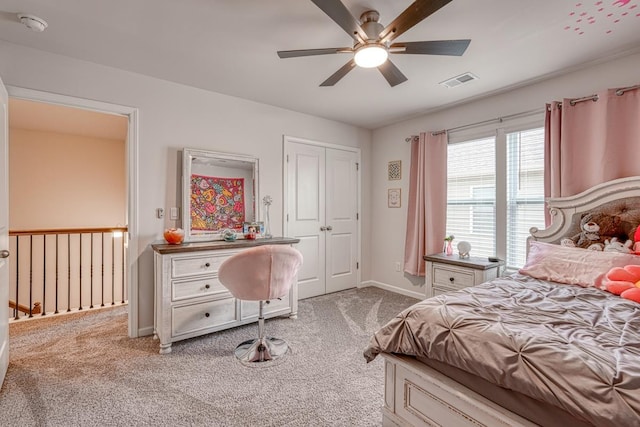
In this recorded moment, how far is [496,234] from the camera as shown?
10.9 ft

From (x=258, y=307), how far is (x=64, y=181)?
4398 millimetres

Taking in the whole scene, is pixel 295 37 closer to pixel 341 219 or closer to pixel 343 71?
pixel 343 71

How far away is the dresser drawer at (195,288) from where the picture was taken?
101 inches

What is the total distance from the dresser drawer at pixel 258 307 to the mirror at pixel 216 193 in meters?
0.81

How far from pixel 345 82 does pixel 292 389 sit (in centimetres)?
283

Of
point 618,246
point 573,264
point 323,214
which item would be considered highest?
point 323,214

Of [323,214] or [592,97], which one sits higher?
[592,97]

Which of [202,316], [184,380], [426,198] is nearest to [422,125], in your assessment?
[426,198]

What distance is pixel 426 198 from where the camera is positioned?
12.6ft

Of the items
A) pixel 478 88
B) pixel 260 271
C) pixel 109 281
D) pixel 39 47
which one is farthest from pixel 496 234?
pixel 109 281

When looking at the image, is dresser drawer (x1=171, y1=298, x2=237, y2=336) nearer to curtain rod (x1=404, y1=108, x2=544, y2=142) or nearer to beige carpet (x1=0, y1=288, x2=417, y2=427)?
beige carpet (x1=0, y1=288, x2=417, y2=427)

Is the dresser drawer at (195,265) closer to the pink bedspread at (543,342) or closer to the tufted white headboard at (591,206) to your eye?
the pink bedspread at (543,342)

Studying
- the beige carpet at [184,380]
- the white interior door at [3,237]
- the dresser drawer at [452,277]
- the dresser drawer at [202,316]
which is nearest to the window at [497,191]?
the dresser drawer at [452,277]

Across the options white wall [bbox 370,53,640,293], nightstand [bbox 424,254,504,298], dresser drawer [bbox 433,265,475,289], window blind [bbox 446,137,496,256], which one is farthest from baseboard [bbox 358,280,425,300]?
window blind [bbox 446,137,496,256]
